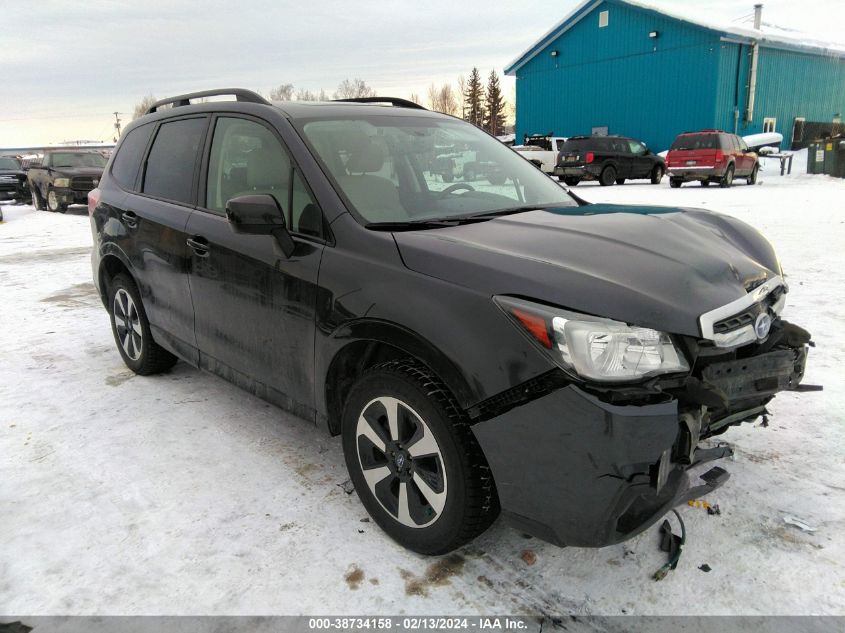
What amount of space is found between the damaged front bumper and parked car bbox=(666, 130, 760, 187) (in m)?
20.0

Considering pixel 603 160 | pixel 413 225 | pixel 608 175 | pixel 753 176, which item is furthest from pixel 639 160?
pixel 413 225

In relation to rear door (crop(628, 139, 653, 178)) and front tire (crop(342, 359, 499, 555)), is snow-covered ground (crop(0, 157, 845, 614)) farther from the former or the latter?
rear door (crop(628, 139, 653, 178))

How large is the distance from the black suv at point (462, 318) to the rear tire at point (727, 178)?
757 inches

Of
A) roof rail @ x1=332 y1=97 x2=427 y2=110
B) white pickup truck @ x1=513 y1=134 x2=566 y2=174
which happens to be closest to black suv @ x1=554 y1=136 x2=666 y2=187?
white pickup truck @ x1=513 y1=134 x2=566 y2=174

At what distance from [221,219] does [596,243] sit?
203 cm

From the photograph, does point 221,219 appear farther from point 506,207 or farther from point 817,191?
point 817,191

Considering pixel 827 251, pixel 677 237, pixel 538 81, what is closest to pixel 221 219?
pixel 677 237

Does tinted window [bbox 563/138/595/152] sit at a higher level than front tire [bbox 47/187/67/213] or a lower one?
higher

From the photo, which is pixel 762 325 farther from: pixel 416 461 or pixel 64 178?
pixel 64 178

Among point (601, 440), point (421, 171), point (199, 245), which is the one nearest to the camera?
point (601, 440)

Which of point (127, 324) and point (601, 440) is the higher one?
point (601, 440)

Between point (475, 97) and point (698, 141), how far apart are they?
246 feet

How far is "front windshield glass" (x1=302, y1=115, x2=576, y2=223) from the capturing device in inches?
115

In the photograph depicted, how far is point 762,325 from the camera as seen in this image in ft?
7.96
